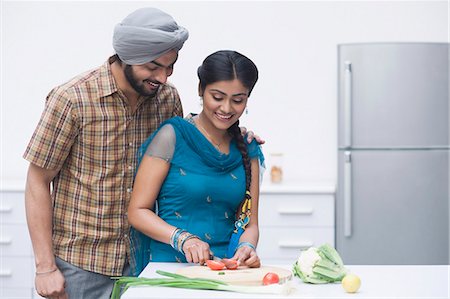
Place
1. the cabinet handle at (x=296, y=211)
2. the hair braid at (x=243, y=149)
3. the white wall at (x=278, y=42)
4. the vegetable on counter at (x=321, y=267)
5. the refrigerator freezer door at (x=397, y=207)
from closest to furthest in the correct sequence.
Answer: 1. the vegetable on counter at (x=321, y=267)
2. the hair braid at (x=243, y=149)
3. the cabinet handle at (x=296, y=211)
4. the refrigerator freezer door at (x=397, y=207)
5. the white wall at (x=278, y=42)

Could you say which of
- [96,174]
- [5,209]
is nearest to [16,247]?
[5,209]

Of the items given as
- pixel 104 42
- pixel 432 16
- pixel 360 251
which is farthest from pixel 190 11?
pixel 360 251

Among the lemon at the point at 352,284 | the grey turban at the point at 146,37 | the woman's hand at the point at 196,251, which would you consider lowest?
the lemon at the point at 352,284

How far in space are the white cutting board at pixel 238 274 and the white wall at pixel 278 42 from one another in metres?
2.97

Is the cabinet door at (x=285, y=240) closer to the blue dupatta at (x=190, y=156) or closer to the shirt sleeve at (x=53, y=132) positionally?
the blue dupatta at (x=190, y=156)

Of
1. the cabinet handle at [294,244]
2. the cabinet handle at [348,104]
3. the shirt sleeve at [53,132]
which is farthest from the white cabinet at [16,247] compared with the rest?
the shirt sleeve at [53,132]

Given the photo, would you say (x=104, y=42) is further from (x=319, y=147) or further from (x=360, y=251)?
(x=360, y=251)

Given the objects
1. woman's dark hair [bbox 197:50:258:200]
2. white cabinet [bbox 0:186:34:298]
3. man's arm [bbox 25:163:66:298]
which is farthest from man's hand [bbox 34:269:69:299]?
white cabinet [bbox 0:186:34:298]

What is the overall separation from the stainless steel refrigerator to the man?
2.43 meters

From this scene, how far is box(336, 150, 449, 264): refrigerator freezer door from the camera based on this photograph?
4.93 m

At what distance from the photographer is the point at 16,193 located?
15.9 feet

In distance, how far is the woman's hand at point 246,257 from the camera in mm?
2434

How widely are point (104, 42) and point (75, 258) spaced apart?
9.73ft

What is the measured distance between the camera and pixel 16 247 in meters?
4.86
